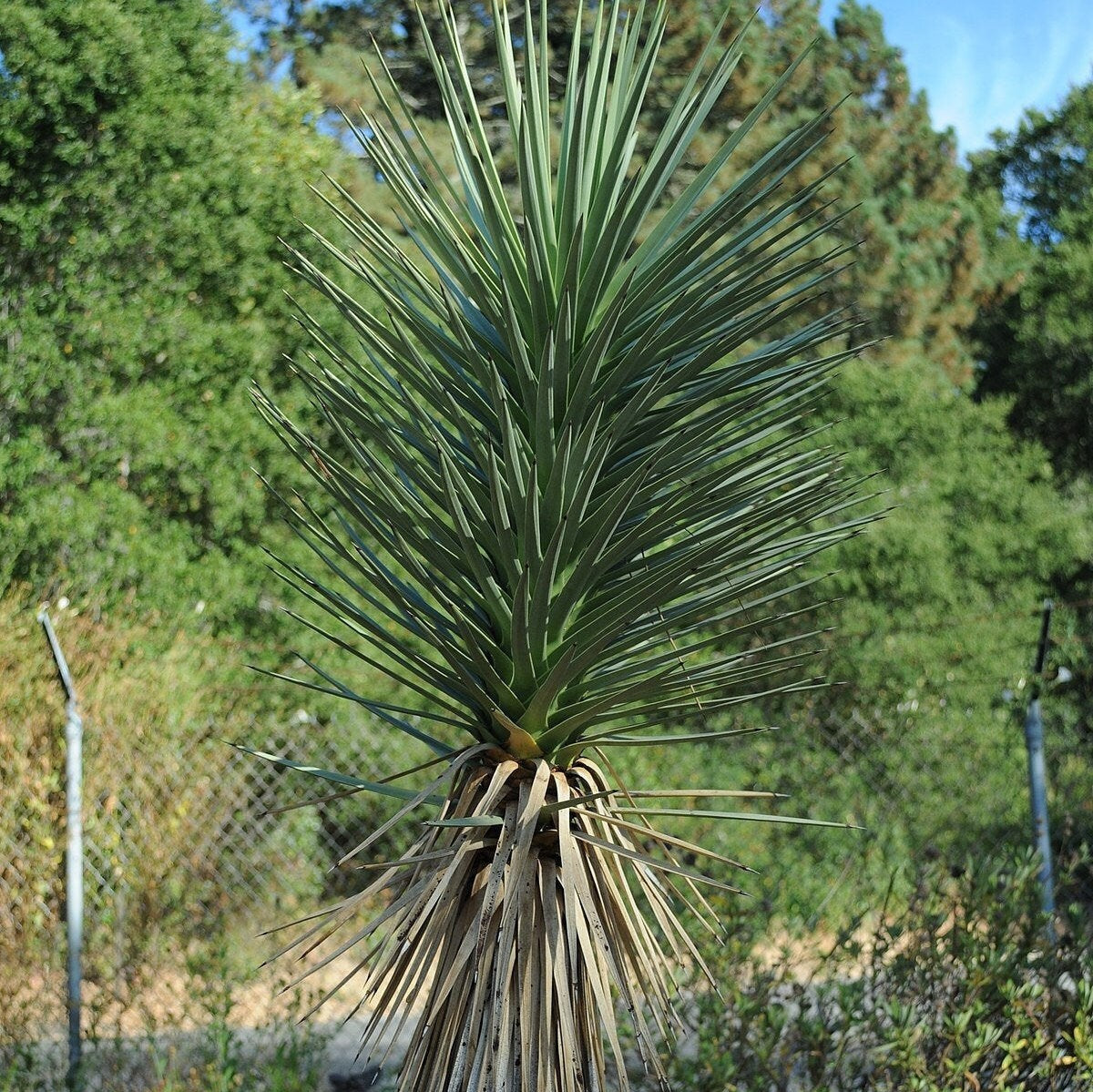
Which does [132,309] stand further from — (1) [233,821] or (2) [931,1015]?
(2) [931,1015]

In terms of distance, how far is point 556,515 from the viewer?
2.24 meters

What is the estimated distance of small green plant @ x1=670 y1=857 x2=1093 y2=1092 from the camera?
3322 mm

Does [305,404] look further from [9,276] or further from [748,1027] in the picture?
[748,1027]

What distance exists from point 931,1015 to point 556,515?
2.22 meters

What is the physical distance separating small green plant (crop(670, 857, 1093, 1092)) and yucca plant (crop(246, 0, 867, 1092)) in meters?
1.27

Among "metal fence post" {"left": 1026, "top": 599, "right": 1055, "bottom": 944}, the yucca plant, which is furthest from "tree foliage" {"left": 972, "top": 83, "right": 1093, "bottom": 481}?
the yucca plant

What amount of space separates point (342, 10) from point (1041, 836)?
15.8m

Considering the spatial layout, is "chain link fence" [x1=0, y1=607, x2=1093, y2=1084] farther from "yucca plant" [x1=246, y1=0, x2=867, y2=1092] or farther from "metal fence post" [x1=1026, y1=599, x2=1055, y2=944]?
"yucca plant" [x1=246, y1=0, x2=867, y2=1092]

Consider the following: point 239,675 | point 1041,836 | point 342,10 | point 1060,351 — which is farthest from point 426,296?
point 1060,351

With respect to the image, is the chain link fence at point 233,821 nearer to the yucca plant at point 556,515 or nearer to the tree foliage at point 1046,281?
the yucca plant at point 556,515

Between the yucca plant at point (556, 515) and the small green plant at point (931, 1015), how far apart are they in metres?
1.27

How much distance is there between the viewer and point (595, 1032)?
89.9 inches

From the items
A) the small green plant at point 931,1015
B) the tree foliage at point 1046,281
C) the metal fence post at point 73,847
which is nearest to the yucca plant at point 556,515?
the small green plant at point 931,1015

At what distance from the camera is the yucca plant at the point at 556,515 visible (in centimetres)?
214
